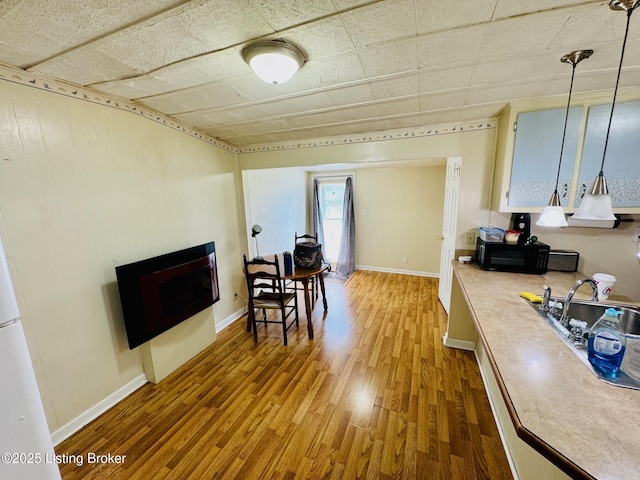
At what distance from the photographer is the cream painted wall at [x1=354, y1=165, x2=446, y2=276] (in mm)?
4406

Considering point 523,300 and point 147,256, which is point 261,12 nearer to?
point 147,256

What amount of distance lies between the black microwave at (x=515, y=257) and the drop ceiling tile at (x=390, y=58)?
1.57m

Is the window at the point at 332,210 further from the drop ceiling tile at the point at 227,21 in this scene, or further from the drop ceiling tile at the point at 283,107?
the drop ceiling tile at the point at 227,21

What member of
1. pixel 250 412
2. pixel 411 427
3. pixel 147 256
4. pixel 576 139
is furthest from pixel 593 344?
pixel 147 256

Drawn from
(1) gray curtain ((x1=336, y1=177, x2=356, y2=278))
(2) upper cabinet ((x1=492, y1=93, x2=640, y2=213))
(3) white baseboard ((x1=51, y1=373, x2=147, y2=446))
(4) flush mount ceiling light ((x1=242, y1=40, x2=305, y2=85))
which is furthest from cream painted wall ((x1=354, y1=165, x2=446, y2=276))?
(3) white baseboard ((x1=51, y1=373, x2=147, y2=446))

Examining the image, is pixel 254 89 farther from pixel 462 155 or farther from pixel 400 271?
pixel 400 271

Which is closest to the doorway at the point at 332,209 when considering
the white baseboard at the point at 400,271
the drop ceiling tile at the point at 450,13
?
the white baseboard at the point at 400,271

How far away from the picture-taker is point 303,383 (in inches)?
80.4

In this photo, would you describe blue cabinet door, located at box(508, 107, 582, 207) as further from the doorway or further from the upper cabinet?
the doorway

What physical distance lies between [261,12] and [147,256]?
6.36 feet

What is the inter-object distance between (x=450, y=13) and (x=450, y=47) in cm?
25

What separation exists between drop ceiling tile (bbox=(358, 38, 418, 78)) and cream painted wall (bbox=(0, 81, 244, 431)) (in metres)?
1.83

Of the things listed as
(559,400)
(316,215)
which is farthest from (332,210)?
(559,400)

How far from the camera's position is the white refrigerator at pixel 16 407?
666 mm
